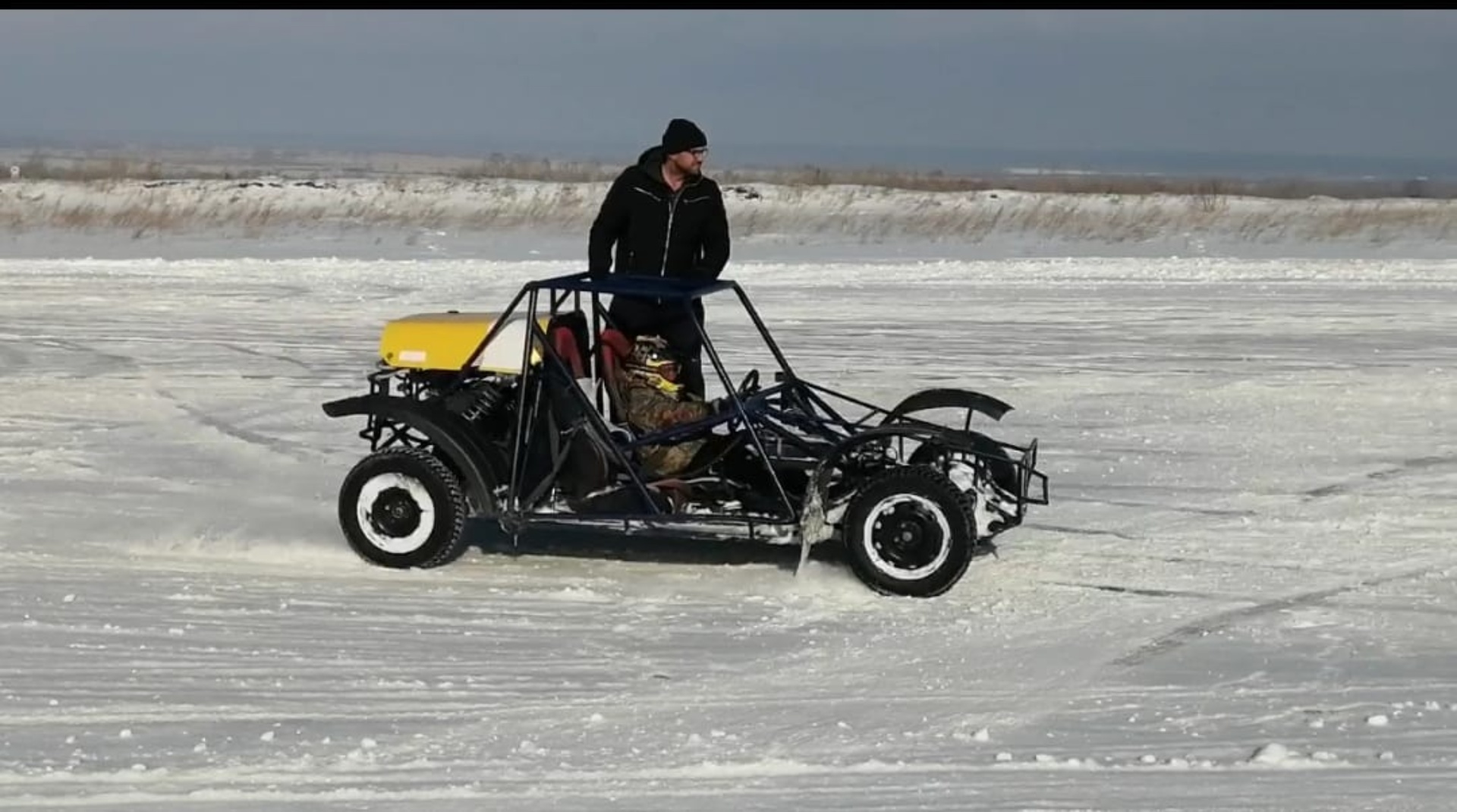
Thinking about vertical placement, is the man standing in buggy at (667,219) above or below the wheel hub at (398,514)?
above

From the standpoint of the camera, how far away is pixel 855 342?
17.5 meters

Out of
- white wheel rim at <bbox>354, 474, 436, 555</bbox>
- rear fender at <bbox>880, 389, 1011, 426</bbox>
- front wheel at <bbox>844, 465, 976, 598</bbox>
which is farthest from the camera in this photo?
rear fender at <bbox>880, 389, 1011, 426</bbox>

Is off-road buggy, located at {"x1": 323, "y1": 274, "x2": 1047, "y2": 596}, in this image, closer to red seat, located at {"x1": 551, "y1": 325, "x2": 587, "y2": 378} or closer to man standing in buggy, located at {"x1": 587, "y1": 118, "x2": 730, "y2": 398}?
red seat, located at {"x1": 551, "y1": 325, "x2": 587, "y2": 378}

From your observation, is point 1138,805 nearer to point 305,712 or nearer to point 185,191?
point 305,712

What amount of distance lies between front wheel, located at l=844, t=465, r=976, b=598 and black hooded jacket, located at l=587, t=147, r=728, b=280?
1711 mm

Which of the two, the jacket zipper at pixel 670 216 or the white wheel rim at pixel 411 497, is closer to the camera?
the white wheel rim at pixel 411 497

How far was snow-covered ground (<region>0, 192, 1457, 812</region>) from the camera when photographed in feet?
18.8

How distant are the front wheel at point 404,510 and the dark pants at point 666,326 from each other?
1.09m

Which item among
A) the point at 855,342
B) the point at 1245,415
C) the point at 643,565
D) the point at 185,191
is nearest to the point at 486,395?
the point at 643,565

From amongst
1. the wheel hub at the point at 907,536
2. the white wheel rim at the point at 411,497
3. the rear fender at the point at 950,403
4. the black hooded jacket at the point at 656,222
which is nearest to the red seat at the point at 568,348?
the black hooded jacket at the point at 656,222

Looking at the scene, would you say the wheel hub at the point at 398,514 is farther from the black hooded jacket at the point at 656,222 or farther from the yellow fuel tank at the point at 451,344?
the black hooded jacket at the point at 656,222

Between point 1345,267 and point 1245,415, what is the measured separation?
Answer: 12.8m

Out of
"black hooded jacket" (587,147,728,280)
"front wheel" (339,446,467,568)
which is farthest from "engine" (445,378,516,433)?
"black hooded jacket" (587,147,728,280)

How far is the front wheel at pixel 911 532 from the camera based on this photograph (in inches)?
309
